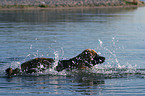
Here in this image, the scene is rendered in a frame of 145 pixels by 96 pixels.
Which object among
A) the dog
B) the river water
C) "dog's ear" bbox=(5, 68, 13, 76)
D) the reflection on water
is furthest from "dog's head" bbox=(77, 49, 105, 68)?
the reflection on water

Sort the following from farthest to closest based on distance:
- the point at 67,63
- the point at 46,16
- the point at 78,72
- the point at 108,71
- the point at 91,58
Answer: the point at 46,16
the point at 108,71
the point at 78,72
the point at 67,63
the point at 91,58

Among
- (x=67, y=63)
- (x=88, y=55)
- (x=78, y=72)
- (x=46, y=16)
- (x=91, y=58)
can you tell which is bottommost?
(x=78, y=72)

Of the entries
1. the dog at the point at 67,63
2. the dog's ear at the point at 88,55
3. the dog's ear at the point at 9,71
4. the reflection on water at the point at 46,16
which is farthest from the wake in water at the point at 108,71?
the reflection on water at the point at 46,16

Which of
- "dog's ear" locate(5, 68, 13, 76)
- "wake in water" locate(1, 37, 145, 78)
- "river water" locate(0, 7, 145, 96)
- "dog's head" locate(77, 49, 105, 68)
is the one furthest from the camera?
"wake in water" locate(1, 37, 145, 78)

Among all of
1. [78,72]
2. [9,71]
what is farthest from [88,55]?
[9,71]

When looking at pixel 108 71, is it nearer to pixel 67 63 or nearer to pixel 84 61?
pixel 84 61

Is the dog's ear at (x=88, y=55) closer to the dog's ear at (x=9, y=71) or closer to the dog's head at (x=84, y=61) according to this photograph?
the dog's head at (x=84, y=61)

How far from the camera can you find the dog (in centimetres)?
1147

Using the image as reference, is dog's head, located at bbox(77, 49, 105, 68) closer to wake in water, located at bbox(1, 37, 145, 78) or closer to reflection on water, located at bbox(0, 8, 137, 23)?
wake in water, located at bbox(1, 37, 145, 78)

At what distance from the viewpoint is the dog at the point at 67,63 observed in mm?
11469

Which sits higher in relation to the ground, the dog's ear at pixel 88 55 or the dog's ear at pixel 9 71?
the dog's ear at pixel 88 55

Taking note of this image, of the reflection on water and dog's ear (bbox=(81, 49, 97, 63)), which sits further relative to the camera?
the reflection on water

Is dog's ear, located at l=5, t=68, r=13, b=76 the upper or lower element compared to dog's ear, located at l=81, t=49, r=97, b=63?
lower

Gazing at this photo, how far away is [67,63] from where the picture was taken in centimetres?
1177
